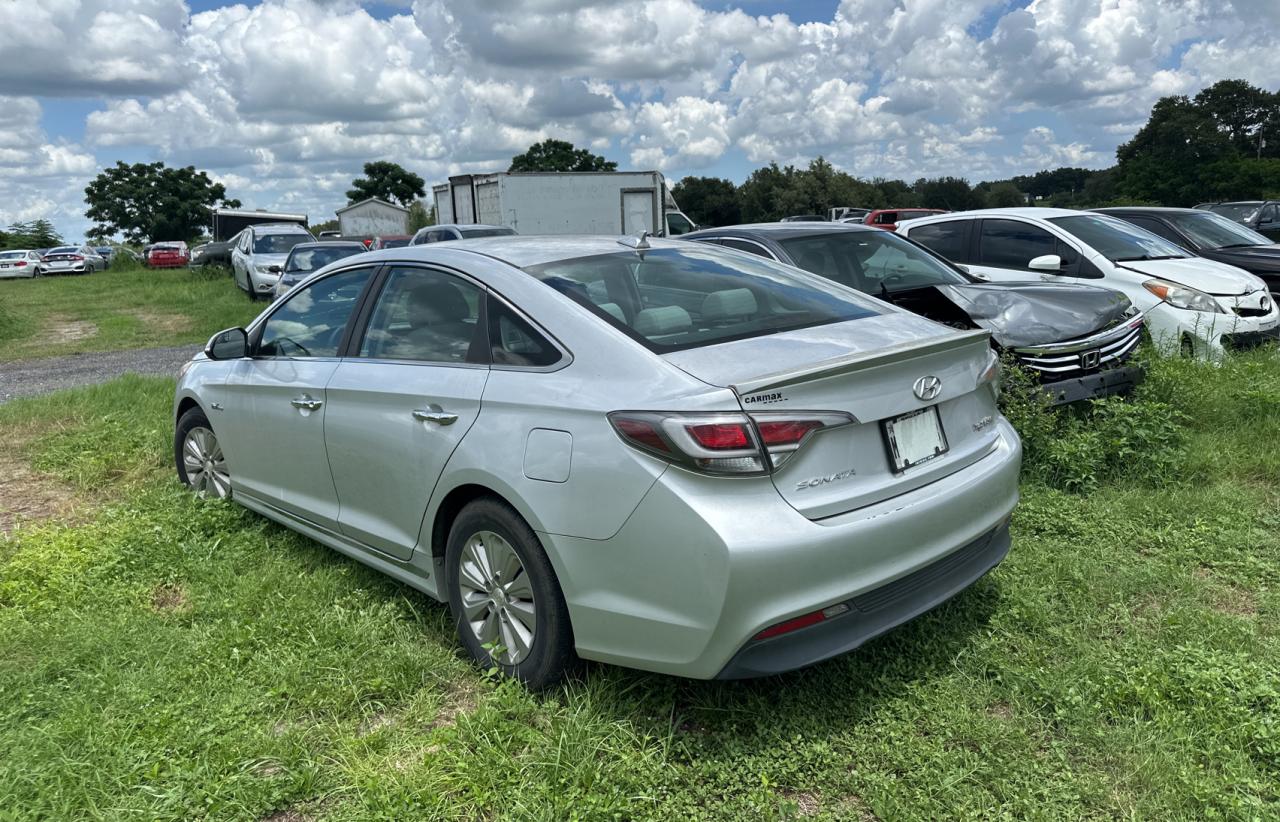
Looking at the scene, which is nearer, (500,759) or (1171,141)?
(500,759)

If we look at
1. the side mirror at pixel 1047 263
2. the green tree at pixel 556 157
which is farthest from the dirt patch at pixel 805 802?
the green tree at pixel 556 157

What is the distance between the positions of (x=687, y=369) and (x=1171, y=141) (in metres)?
59.4

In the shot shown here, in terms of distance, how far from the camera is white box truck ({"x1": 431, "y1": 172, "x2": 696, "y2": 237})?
23.0 metres

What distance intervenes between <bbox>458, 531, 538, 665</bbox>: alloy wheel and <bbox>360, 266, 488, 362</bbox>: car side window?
676mm

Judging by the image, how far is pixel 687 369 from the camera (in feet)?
8.72

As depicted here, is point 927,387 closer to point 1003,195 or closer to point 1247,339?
point 1247,339

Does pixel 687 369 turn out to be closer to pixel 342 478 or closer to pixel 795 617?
pixel 795 617

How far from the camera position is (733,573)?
2398 millimetres

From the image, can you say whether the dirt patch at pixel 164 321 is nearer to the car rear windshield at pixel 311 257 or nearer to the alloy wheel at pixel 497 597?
the car rear windshield at pixel 311 257

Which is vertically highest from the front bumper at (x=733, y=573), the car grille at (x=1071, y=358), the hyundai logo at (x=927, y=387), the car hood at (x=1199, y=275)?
the car hood at (x=1199, y=275)

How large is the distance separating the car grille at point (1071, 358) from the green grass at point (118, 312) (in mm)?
12693

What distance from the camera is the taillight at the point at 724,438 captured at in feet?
8.05

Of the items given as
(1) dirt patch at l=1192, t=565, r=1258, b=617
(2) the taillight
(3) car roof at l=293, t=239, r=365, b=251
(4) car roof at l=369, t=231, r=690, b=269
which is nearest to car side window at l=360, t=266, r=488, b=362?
(4) car roof at l=369, t=231, r=690, b=269

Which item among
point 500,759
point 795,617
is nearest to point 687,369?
point 795,617
